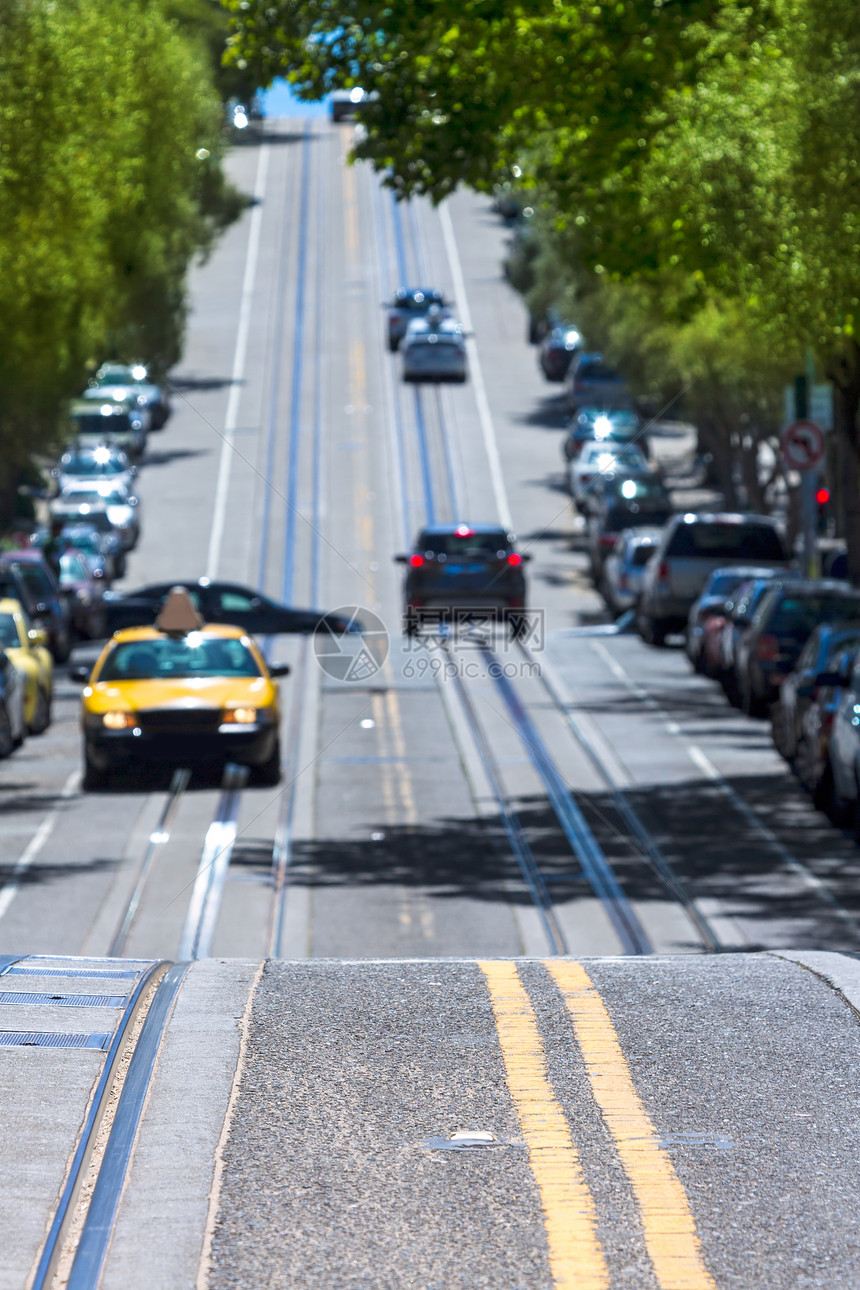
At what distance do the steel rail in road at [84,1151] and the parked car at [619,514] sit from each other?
110 ft

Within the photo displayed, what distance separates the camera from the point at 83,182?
110 ft

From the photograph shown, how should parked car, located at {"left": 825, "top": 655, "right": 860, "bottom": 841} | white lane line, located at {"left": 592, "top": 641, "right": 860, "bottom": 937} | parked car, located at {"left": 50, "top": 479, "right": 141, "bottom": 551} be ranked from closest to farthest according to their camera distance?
white lane line, located at {"left": 592, "top": 641, "right": 860, "bottom": 937} → parked car, located at {"left": 825, "top": 655, "right": 860, "bottom": 841} → parked car, located at {"left": 50, "top": 479, "right": 141, "bottom": 551}

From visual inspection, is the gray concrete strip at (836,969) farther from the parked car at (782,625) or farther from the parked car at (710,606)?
the parked car at (710,606)

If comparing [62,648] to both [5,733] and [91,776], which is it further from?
[91,776]

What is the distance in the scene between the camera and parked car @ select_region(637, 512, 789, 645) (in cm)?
3064

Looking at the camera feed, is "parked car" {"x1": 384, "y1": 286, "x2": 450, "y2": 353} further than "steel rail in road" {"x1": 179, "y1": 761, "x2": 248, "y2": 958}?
Yes

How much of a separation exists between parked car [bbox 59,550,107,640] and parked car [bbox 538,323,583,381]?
3964 centimetres

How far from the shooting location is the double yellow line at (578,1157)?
4.78 m

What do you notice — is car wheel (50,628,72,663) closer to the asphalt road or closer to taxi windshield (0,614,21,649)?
the asphalt road

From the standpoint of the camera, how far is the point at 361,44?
19.0 m

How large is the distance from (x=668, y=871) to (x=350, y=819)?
3579mm

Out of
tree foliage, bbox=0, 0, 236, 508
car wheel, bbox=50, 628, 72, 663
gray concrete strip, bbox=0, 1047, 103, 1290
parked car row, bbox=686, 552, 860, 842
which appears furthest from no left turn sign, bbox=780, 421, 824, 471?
gray concrete strip, bbox=0, 1047, 103, 1290

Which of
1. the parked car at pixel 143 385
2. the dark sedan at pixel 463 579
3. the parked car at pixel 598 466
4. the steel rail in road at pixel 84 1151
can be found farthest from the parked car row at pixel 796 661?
the parked car at pixel 143 385

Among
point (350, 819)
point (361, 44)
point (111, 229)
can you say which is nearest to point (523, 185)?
point (361, 44)
